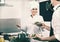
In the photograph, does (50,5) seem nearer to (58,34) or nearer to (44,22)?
(44,22)

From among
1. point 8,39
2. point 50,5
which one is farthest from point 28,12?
point 8,39

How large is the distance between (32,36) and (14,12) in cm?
34

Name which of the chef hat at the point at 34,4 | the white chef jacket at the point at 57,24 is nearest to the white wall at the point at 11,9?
the chef hat at the point at 34,4

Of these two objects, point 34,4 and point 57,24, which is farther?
point 34,4

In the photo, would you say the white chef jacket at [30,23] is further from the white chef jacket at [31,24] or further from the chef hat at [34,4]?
the chef hat at [34,4]

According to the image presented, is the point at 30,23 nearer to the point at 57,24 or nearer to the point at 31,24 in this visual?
the point at 31,24

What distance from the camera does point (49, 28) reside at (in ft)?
5.12

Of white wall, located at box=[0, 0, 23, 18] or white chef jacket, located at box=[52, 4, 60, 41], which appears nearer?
white chef jacket, located at box=[52, 4, 60, 41]

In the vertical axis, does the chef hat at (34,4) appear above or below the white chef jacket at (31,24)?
above

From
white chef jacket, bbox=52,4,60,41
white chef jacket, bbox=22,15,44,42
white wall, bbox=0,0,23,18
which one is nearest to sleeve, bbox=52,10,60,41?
white chef jacket, bbox=52,4,60,41

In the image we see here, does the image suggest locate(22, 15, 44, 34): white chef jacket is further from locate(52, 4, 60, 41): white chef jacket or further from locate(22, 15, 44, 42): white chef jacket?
locate(52, 4, 60, 41): white chef jacket

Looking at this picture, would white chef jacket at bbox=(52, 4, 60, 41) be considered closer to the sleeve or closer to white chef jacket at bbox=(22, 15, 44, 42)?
the sleeve

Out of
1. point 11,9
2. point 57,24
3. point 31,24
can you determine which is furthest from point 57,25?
point 11,9

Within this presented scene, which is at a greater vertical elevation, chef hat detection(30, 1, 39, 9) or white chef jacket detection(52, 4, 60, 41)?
chef hat detection(30, 1, 39, 9)
